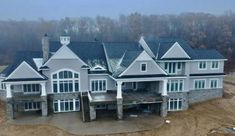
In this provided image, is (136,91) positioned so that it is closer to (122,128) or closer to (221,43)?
(122,128)

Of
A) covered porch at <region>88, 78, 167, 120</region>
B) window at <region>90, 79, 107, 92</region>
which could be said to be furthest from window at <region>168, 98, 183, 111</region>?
window at <region>90, 79, 107, 92</region>

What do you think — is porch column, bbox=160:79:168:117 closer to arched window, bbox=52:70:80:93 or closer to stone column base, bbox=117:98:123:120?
stone column base, bbox=117:98:123:120

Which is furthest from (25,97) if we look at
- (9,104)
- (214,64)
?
(214,64)

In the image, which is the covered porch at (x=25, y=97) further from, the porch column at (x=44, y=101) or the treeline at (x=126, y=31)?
the treeline at (x=126, y=31)

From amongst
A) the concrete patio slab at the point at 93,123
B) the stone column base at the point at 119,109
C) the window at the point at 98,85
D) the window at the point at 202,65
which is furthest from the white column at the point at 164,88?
the window at the point at 98,85

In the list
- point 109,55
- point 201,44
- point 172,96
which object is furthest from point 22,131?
point 201,44

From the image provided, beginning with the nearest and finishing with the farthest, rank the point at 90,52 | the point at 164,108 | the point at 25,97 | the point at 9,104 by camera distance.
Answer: the point at 9,104
the point at 25,97
the point at 164,108
the point at 90,52

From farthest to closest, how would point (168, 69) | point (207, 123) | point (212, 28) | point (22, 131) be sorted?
point (212, 28) → point (168, 69) → point (207, 123) → point (22, 131)

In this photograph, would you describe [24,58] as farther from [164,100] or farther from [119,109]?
[164,100]
